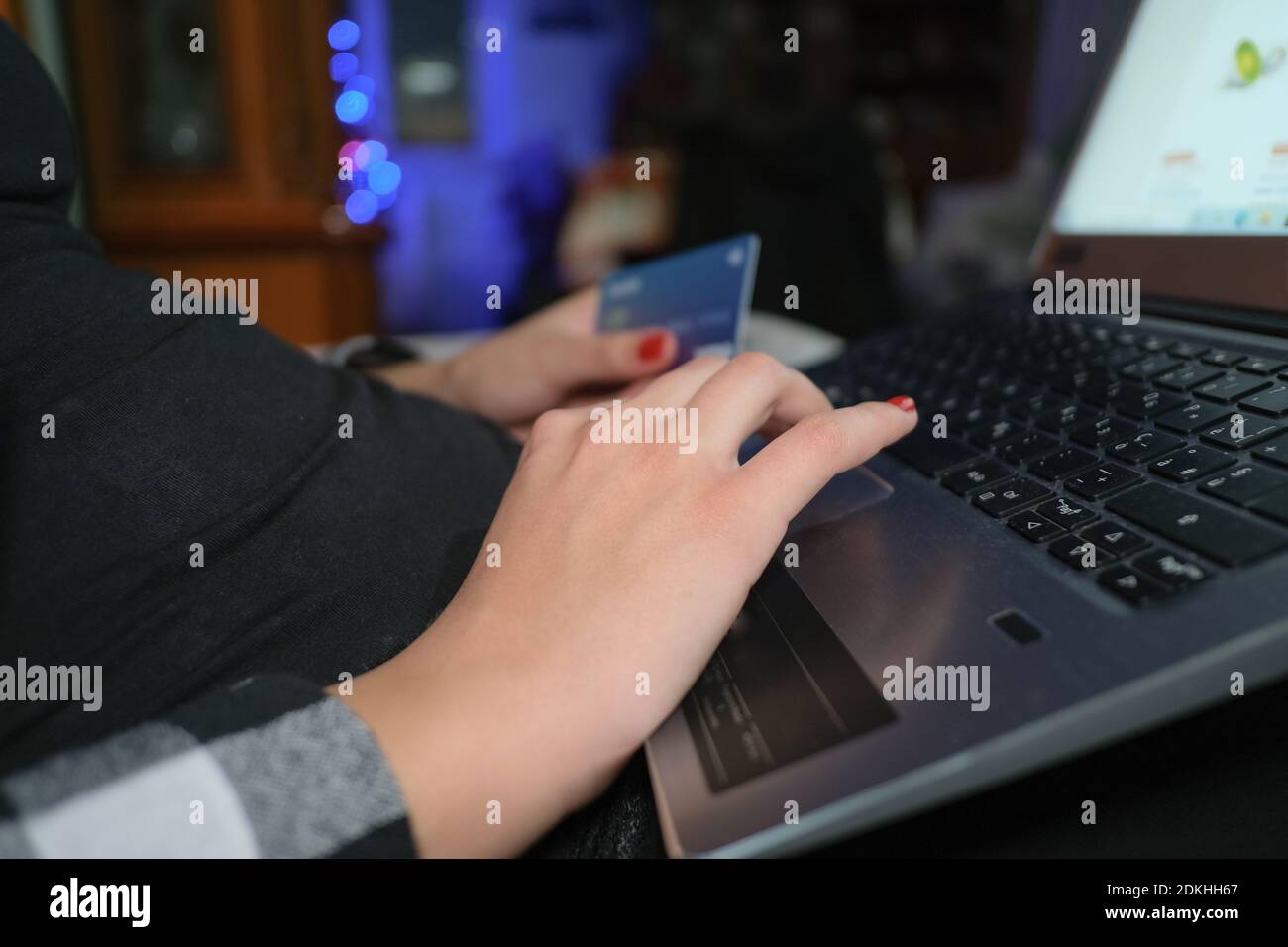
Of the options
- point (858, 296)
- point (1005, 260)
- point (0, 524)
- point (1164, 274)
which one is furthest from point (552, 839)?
point (1005, 260)

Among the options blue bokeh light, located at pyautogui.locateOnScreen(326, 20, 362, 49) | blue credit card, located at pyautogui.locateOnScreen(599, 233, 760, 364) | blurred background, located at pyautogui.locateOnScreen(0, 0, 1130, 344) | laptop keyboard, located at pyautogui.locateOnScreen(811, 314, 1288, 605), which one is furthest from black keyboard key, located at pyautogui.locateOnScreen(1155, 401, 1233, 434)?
blue bokeh light, located at pyautogui.locateOnScreen(326, 20, 362, 49)

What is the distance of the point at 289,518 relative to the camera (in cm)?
42

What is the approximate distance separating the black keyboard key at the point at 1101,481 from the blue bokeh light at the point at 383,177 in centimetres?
378

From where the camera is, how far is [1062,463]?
415mm

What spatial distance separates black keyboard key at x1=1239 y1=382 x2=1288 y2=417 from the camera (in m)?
0.39

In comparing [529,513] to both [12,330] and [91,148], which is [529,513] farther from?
[91,148]

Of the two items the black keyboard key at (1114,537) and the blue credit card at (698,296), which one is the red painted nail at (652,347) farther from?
the black keyboard key at (1114,537)

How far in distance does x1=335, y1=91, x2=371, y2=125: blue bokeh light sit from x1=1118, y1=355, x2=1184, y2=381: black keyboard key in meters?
3.47

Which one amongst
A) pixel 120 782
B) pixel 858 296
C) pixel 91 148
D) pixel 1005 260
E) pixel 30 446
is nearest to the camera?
pixel 120 782

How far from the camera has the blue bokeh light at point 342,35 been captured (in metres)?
3.24

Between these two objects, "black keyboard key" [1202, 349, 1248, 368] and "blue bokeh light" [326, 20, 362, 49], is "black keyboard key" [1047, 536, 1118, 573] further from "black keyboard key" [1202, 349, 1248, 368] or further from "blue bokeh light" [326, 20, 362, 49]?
"blue bokeh light" [326, 20, 362, 49]

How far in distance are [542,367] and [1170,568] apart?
55 cm

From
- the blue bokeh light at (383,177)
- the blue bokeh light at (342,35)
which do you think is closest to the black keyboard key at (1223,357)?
the blue bokeh light at (342,35)

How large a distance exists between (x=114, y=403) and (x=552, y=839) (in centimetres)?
29
